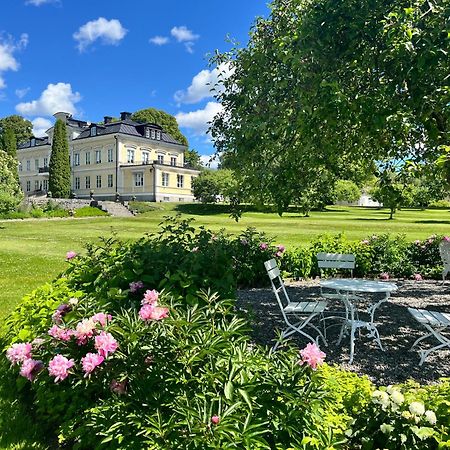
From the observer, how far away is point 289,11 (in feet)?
21.4

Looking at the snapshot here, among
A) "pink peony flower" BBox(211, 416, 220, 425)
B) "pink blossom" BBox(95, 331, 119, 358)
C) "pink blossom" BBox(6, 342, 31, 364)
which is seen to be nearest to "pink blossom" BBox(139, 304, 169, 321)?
"pink blossom" BBox(95, 331, 119, 358)

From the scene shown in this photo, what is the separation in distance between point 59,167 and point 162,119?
2621cm

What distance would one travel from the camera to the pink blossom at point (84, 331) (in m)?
2.34

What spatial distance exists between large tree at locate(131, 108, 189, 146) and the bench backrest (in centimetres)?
6469

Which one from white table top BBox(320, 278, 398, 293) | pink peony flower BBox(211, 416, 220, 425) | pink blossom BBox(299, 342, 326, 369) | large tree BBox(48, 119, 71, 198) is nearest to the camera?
pink peony flower BBox(211, 416, 220, 425)

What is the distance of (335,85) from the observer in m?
3.85

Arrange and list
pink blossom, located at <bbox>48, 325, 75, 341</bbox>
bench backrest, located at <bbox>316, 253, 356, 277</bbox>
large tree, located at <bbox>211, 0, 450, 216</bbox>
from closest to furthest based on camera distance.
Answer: pink blossom, located at <bbox>48, 325, 75, 341</bbox>
large tree, located at <bbox>211, 0, 450, 216</bbox>
bench backrest, located at <bbox>316, 253, 356, 277</bbox>

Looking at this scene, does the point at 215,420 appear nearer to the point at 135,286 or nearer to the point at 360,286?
the point at 135,286

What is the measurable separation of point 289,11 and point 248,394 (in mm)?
6090

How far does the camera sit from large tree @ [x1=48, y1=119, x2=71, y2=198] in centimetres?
4791

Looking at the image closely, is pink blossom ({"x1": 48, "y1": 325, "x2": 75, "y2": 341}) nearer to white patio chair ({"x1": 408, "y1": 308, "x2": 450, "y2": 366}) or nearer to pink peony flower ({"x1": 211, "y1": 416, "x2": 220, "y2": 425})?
pink peony flower ({"x1": 211, "y1": 416, "x2": 220, "y2": 425})

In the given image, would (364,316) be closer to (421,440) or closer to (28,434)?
(421,440)

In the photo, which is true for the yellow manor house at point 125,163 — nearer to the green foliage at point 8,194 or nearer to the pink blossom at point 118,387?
the green foliage at point 8,194

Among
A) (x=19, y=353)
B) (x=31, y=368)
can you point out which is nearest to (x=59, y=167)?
(x=19, y=353)
